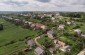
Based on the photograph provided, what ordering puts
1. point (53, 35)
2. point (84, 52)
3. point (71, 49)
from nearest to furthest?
point (84, 52) → point (71, 49) → point (53, 35)

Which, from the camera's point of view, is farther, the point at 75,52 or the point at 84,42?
the point at 84,42

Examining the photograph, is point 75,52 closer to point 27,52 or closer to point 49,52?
point 49,52

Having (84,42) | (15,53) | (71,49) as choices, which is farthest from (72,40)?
(15,53)

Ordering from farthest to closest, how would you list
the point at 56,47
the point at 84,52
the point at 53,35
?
the point at 53,35, the point at 56,47, the point at 84,52

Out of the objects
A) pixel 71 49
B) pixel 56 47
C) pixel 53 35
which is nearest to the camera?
pixel 71 49

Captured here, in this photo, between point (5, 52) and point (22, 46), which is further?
point (22, 46)

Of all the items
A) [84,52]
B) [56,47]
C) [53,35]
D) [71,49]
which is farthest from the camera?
[53,35]

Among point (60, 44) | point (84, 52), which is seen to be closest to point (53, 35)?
point (60, 44)

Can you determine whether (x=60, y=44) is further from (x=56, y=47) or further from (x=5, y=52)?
(x=5, y=52)

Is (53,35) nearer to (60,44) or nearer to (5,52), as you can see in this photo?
(60,44)
